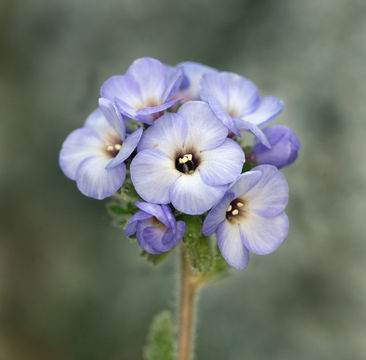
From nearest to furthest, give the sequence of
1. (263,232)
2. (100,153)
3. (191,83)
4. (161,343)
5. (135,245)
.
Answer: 1. (263,232)
2. (100,153)
3. (191,83)
4. (161,343)
5. (135,245)

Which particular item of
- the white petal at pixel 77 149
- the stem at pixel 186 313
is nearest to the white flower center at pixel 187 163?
the white petal at pixel 77 149

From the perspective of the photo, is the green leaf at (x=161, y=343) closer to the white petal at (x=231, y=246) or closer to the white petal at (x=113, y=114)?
the white petal at (x=231, y=246)

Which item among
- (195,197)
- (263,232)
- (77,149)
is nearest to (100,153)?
(77,149)

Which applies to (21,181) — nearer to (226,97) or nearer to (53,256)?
(53,256)

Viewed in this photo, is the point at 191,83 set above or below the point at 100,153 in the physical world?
above

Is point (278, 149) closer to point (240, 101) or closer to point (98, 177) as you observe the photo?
point (240, 101)

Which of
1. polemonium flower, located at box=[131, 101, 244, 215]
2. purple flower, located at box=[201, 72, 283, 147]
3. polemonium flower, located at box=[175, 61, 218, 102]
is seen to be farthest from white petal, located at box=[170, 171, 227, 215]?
polemonium flower, located at box=[175, 61, 218, 102]

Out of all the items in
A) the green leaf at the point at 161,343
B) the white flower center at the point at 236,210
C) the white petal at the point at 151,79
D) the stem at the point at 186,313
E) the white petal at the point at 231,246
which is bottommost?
the green leaf at the point at 161,343

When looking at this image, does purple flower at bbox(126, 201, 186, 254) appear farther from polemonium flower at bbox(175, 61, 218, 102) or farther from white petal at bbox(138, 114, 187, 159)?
polemonium flower at bbox(175, 61, 218, 102)
